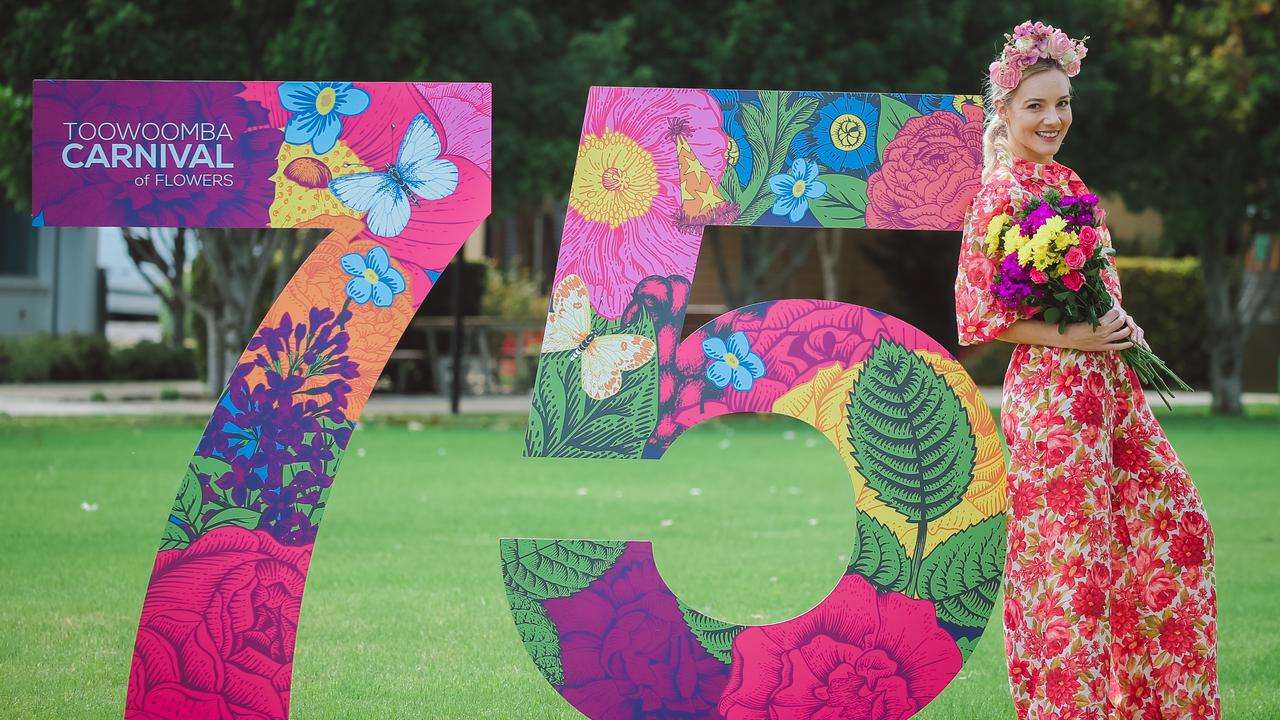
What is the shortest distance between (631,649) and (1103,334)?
1.83 meters

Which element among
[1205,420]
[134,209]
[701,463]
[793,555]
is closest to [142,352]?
[701,463]

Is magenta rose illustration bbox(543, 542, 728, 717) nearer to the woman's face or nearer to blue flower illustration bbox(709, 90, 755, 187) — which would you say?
blue flower illustration bbox(709, 90, 755, 187)

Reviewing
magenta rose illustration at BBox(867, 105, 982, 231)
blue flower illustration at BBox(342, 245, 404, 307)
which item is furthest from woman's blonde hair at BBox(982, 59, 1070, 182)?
blue flower illustration at BBox(342, 245, 404, 307)

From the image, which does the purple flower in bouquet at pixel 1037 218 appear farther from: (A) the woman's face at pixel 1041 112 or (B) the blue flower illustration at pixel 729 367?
(B) the blue flower illustration at pixel 729 367

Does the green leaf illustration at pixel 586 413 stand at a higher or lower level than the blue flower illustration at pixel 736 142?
lower

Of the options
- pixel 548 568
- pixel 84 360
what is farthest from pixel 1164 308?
pixel 548 568

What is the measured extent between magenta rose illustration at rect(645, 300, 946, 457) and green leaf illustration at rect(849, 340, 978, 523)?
8 cm

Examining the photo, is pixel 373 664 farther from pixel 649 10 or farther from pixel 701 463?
pixel 649 10

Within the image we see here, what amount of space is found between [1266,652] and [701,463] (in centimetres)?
744

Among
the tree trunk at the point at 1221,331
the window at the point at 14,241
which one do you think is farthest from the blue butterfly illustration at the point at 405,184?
the window at the point at 14,241

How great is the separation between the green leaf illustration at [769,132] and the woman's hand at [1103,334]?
1104 millimetres

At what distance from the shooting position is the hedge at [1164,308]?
84.6ft

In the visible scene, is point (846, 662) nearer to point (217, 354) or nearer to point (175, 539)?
point (175, 539)

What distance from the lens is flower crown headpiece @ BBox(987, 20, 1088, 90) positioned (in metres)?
4.40
